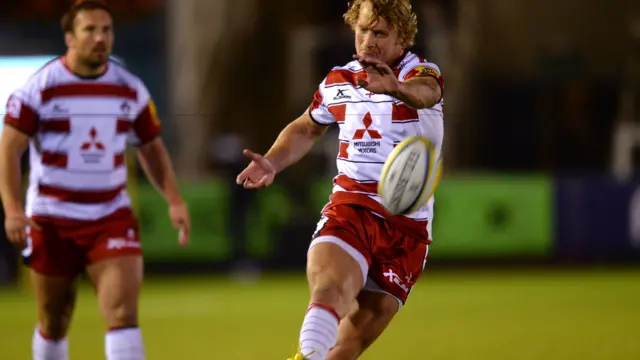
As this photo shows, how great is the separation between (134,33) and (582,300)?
10.2 meters

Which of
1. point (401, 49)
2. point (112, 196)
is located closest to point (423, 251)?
point (401, 49)

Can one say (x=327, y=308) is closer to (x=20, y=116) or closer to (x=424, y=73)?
(x=424, y=73)

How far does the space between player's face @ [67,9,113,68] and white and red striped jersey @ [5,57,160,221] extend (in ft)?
0.45

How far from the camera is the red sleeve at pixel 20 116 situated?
19.3 ft

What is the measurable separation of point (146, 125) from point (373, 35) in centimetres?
151

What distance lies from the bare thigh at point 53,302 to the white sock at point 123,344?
0.44 metres

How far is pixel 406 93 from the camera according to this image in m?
4.93

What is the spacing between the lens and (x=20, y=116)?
5.88 meters

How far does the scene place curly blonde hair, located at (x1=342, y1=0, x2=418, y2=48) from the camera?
5332 mm

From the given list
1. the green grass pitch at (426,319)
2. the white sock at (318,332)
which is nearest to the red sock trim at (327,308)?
the white sock at (318,332)

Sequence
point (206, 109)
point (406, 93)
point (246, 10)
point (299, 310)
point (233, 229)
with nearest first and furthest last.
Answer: point (406, 93) < point (299, 310) < point (233, 229) < point (206, 109) < point (246, 10)

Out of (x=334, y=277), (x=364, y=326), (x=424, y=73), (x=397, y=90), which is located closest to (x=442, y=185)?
(x=364, y=326)

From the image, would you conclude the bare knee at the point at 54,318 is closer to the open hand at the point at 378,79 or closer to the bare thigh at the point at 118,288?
the bare thigh at the point at 118,288

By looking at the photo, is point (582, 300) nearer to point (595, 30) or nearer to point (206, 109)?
point (206, 109)
